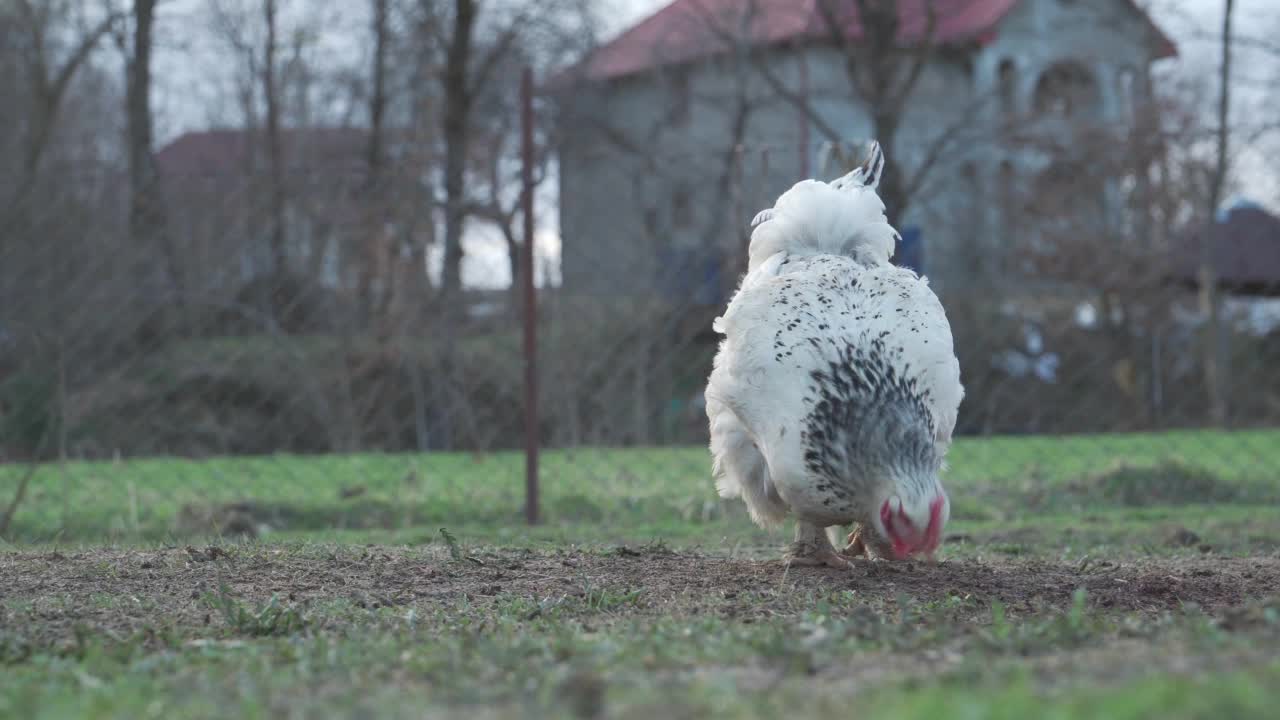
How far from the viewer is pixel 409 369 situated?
973 centimetres

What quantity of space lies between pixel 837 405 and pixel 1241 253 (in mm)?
10536

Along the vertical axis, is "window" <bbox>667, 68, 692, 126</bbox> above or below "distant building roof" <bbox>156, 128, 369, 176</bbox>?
above


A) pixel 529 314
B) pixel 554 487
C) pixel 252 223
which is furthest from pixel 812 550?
pixel 252 223

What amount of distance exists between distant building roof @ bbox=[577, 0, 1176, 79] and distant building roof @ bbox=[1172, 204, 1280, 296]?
6.72 metres

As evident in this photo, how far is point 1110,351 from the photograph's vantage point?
36.1ft

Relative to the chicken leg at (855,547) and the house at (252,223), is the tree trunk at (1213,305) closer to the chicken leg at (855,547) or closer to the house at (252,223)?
the chicken leg at (855,547)

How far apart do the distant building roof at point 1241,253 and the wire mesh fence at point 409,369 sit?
0.88 m

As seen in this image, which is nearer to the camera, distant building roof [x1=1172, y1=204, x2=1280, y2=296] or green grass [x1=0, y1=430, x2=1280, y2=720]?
green grass [x1=0, y1=430, x2=1280, y2=720]

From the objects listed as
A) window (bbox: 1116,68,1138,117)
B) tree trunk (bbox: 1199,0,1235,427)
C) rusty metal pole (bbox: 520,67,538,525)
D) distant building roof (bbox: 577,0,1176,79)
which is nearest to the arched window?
window (bbox: 1116,68,1138,117)

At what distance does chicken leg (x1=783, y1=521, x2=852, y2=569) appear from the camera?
529 cm

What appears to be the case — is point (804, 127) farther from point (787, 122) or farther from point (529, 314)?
point (529, 314)

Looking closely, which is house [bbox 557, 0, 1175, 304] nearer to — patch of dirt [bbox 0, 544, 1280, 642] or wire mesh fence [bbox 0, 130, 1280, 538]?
wire mesh fence [bbox 0, 130, 1280, 538]

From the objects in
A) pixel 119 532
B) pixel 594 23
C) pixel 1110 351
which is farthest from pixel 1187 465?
pixel 594 23

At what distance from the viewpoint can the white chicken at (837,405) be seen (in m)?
4.62
